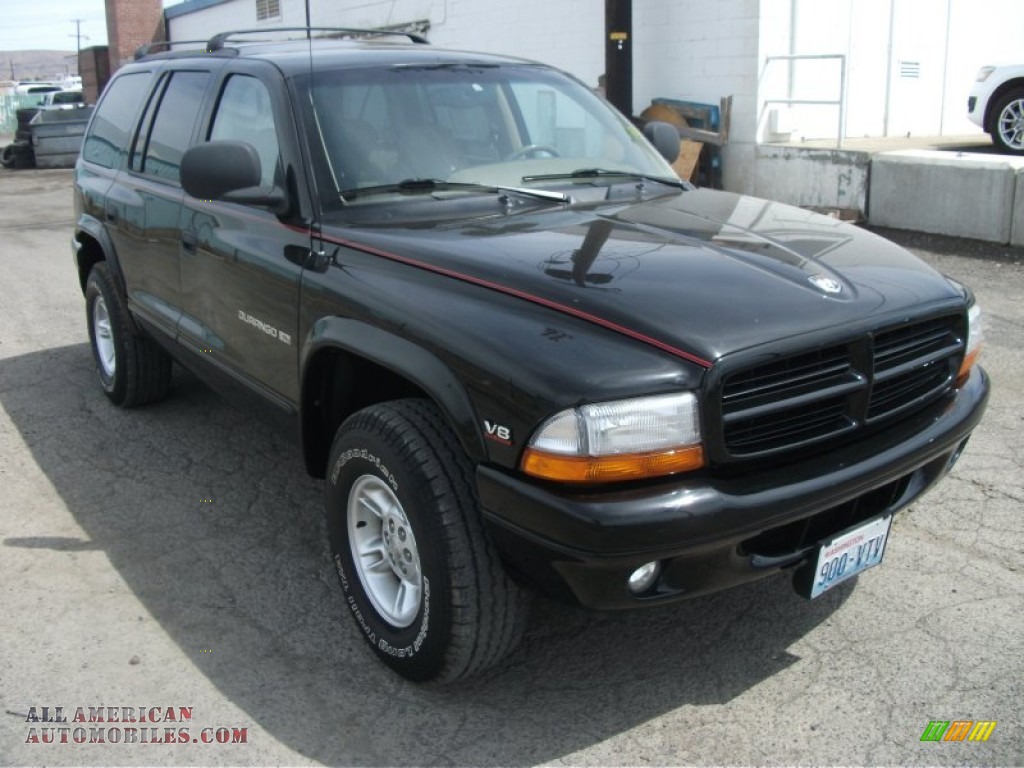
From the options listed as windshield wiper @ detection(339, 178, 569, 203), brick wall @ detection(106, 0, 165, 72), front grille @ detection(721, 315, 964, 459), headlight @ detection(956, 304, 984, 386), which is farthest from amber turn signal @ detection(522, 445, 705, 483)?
brick wall @ detection(106, 0, 165, 72)

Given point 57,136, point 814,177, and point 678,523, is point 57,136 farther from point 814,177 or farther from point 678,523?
point 678,523

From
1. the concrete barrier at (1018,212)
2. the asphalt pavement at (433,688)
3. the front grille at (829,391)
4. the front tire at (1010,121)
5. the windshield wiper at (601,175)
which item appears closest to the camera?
the front grille at (829,391)

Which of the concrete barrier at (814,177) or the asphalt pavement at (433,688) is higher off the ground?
the concrete barrier at (814,177)

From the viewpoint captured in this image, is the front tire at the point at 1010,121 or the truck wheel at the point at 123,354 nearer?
the truck wheel at the point at 123,354

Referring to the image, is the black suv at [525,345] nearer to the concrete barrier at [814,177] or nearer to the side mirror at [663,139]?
the side mirror at [663,139]

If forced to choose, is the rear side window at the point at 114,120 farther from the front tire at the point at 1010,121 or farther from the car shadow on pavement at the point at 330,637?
the front tire at the point at 1010,121

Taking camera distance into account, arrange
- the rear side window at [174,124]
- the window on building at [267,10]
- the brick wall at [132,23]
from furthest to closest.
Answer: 1. the brick wall at [132,23]
2. the window on building at [267,10]
3. the rear side window at [174,124]

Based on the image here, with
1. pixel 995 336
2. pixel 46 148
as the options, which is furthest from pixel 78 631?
pixel 46 148

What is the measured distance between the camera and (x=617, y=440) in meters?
2.47

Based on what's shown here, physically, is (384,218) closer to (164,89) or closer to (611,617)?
(611,617)

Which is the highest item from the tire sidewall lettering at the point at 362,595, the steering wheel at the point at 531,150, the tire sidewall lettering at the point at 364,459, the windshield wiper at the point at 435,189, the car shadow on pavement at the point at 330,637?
the steering wheel at the point at 531,150

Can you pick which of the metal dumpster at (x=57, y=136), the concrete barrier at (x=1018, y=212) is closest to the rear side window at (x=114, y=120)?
the concrete barrier at (x=1018, y=212)

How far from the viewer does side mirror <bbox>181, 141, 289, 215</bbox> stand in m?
3.44

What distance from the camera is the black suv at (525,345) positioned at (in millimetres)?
2512
